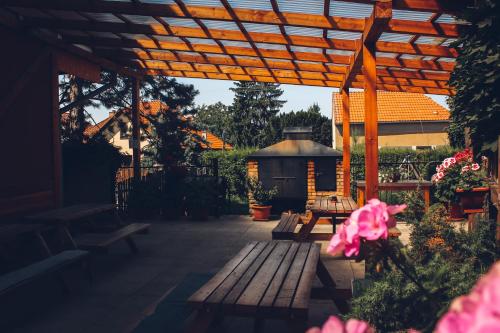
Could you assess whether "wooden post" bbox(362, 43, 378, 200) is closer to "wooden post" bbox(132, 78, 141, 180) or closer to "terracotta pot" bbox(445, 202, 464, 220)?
"terracotta pot" bbox(445, 202, 464, 220)

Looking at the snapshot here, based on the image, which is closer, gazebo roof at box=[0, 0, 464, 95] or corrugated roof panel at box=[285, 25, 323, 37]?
gazebo roof at box=[0, 0, 464, 95]

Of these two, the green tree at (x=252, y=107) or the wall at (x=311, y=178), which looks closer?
the wall at (x=311, y=178)

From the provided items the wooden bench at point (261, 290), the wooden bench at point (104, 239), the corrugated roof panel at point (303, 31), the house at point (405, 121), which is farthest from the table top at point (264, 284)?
the house at point (405, 121)

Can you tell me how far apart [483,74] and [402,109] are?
89.1ft

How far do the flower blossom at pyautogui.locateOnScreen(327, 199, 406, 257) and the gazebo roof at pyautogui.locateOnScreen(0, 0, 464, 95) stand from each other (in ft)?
14.0

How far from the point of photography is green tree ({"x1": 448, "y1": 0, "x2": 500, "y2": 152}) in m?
4.09

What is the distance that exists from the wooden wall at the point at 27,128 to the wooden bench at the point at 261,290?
4.65m

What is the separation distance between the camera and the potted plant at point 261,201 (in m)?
11.2

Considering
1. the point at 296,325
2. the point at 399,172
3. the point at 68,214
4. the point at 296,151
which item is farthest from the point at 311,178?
the point at 296,325

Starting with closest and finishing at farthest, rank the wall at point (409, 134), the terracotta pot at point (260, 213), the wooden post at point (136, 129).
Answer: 1. the terracotta pot at point (260, 213)
2. the wooden post at point (136, 129)
3. the wall at point (409, 134)

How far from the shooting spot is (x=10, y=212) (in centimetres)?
695

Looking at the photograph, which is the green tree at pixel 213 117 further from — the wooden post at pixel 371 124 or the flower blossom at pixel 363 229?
the flower blossom at pixel 363 229

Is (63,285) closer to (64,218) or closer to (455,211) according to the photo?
(64,218)

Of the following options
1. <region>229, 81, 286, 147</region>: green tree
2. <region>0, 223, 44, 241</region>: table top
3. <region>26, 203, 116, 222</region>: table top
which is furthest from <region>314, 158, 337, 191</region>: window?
<region>229, 81, 286, 147</region>: green tree
